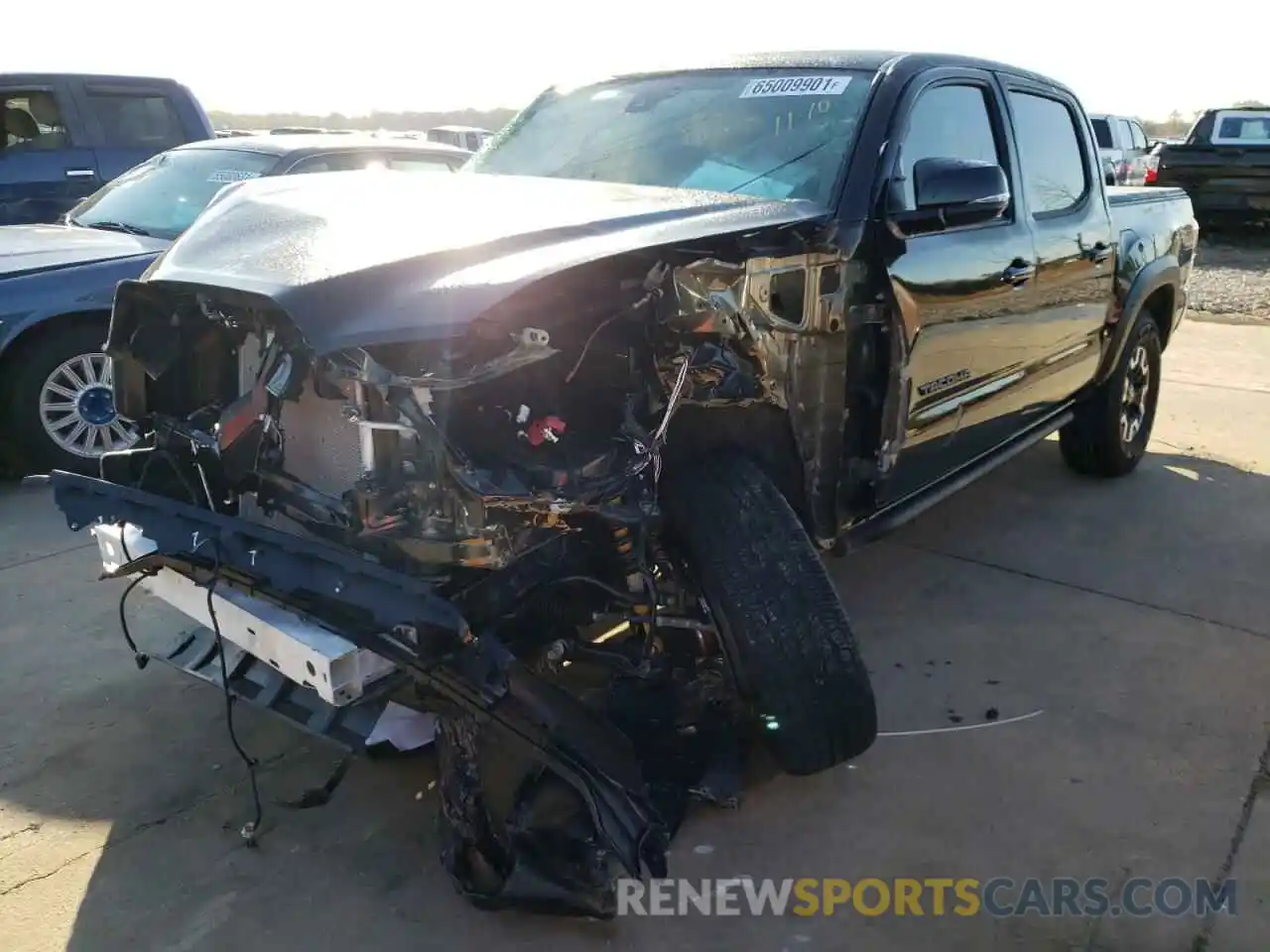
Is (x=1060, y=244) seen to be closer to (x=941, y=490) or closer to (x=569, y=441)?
(x=941, y=490)

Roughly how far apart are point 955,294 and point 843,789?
1.62 m

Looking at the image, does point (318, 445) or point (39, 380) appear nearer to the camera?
point (318, 445)

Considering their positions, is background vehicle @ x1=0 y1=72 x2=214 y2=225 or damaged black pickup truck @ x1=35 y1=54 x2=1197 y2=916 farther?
background vehicle @ x1=0 y1=72 x2=214 y2=225

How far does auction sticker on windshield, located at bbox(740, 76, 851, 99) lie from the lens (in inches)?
138

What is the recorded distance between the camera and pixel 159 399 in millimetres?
2932

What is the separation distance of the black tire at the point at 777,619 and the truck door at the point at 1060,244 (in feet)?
6.04

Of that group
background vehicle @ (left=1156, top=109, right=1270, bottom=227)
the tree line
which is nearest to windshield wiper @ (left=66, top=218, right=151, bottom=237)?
background vehicle @ (left=1156, top=109, right=1270, bottom=227)

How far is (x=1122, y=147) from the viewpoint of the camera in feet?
55.8

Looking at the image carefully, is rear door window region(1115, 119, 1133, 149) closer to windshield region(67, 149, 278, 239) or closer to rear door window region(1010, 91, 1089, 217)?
rear door window region(1010, 91, 1089, 217)

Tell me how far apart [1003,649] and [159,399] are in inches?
112

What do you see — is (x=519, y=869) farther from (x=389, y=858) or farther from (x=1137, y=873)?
(x=1137, y=873)

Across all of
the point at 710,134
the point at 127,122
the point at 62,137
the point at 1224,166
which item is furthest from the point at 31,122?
the point at 1224,166

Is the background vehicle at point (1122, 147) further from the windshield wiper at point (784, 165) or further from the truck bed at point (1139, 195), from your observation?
the windshield wiper at point (784, 165)

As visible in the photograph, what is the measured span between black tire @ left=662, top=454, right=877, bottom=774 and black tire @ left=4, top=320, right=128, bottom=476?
365 cm
